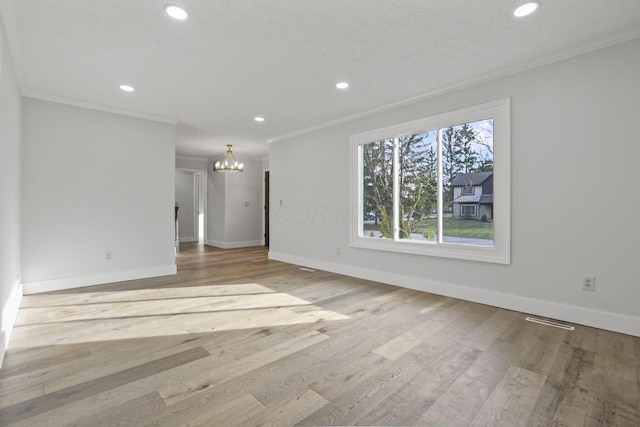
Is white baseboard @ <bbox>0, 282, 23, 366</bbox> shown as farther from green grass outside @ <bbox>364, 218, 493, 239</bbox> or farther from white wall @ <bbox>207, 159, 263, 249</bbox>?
white wall @ <bbox>207, 159, 263, 249</bbox>

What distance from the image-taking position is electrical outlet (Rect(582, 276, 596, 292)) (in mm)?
2729

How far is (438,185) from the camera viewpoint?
388cm

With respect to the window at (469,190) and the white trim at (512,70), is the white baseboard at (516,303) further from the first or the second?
the white trim at (512,70)

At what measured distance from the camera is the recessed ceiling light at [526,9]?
218 centimetres

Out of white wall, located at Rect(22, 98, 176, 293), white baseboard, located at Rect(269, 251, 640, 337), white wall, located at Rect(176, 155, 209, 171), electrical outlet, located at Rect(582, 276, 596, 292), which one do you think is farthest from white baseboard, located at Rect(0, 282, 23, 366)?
white wall, located at Rect(176, 155, 209, 171)

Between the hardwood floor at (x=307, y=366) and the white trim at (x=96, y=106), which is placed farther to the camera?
the white trim at (x=96, y=106)

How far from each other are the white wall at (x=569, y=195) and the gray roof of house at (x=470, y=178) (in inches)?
14.0

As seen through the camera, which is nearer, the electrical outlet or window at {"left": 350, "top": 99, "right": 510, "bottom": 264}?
the electrical outlet

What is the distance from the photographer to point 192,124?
5.20 meters

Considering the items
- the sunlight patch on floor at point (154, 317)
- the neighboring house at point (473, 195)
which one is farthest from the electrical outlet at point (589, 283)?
the sunlight patch on floor at point (154, 317)

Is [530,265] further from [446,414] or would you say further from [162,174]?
[162,174]

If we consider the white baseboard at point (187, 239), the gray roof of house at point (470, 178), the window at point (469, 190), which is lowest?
the white baseboard at point (187, 239)

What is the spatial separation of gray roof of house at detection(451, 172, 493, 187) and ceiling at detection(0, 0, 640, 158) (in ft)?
3.43

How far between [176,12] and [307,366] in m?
2.73
